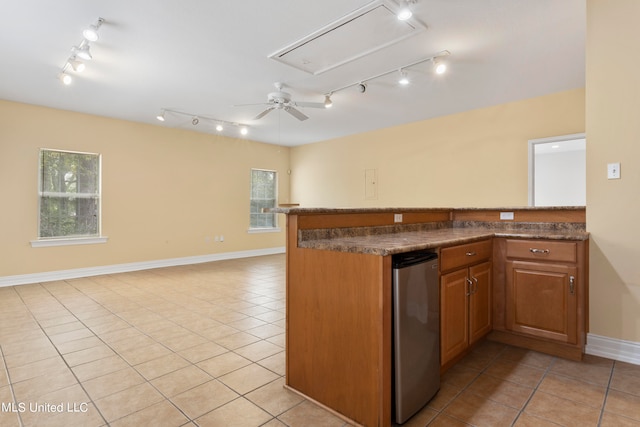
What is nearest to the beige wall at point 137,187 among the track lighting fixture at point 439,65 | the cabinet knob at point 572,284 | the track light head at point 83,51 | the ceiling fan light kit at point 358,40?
the track light head at point 83,51

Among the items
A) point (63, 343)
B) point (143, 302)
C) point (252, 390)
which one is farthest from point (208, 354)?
point (143, 302)

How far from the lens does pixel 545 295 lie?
7.93ft

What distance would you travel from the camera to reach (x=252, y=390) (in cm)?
198

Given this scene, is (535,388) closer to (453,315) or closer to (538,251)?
(453,315)

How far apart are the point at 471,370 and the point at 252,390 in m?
1.44

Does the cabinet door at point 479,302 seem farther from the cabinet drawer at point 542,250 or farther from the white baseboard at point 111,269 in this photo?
the white baseboard at point 111,269

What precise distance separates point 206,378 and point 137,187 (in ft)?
15.6

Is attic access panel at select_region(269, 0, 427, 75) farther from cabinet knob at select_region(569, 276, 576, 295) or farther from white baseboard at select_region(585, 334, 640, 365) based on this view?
white baseboard at select_region(585, 334, 640, 365)

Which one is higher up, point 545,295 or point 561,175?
point 561,175

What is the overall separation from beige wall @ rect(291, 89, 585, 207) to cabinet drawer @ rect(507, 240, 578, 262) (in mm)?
2496

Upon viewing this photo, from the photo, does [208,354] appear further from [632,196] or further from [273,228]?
[273,228]

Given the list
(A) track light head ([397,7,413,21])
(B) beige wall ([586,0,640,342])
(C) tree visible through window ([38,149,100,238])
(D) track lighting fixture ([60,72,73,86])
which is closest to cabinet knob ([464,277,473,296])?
(B) beige wall ([586,0,640,342])
